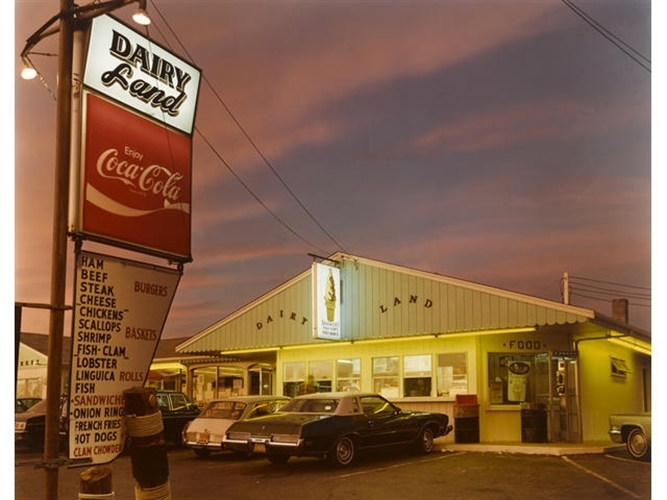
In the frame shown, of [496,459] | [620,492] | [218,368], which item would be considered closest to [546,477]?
[620,492]

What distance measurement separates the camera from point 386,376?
20.9m

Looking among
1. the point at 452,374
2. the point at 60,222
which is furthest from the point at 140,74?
the point at 452,374

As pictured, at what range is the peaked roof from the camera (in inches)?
689

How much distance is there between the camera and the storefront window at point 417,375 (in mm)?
19953

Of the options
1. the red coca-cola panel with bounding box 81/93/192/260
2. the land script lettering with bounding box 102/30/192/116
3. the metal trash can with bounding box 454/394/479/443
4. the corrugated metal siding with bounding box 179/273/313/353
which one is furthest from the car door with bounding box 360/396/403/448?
the land script lettering with bounding box 102/30/192/116

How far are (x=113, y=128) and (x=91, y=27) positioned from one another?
749 millimetres

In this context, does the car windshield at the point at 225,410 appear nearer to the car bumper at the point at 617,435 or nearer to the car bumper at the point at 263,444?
the car bumper at the point at 263,444

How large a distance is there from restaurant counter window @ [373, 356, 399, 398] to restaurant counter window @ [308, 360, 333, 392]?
5.58 ft

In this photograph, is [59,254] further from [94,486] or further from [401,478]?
[401,478]

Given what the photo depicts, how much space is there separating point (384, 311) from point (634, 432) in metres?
7.21

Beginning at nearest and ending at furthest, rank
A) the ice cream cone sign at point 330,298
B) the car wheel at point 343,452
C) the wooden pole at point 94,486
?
the wooden pole at point 94,486, the car wheel at point 343,452, the ice cream cone sign at point 330,298

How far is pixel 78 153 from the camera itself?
5285mm

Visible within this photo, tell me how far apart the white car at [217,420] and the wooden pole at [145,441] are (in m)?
11.2

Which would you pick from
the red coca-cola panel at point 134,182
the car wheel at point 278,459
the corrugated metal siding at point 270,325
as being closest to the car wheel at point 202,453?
the car wheel at point 278,459
